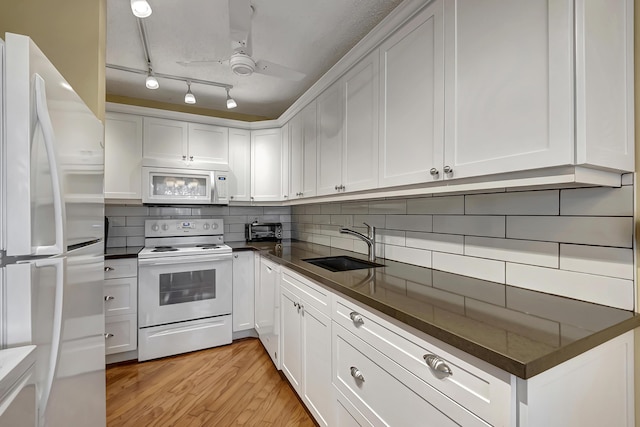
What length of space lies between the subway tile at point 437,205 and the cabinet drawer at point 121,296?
2366 mm

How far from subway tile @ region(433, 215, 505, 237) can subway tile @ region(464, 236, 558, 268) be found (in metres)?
0.03

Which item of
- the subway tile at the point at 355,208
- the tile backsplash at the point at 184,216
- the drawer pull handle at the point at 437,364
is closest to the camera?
the drawer pull handle at the point at 437,364

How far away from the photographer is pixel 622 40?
0.94m

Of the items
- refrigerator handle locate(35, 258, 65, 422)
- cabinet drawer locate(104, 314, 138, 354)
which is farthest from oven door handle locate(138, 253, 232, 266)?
refrigerator handle locate(35, 258, 65, 422)

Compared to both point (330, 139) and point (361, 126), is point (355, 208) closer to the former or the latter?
A: point (330, 139)

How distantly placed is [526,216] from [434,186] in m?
0.39

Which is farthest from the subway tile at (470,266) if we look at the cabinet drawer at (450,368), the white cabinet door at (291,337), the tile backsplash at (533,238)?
the white cabinet door at (291,337)

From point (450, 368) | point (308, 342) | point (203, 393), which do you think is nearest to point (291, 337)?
point (308, 342)

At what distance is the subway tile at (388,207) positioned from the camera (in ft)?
6.22

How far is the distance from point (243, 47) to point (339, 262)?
5.13ft

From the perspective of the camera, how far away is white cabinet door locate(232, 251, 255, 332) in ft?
9.26

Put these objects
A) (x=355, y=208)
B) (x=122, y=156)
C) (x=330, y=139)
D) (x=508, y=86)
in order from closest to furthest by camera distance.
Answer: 1. (x=508, y=86)
2. (x=330, y=139)
3. (x=355, y=208)
4. (x=122, y=156)

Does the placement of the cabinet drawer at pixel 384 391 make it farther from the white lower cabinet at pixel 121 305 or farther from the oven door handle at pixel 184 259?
the white lower cabinet at pixel 121 305

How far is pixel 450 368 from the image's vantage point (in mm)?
826
